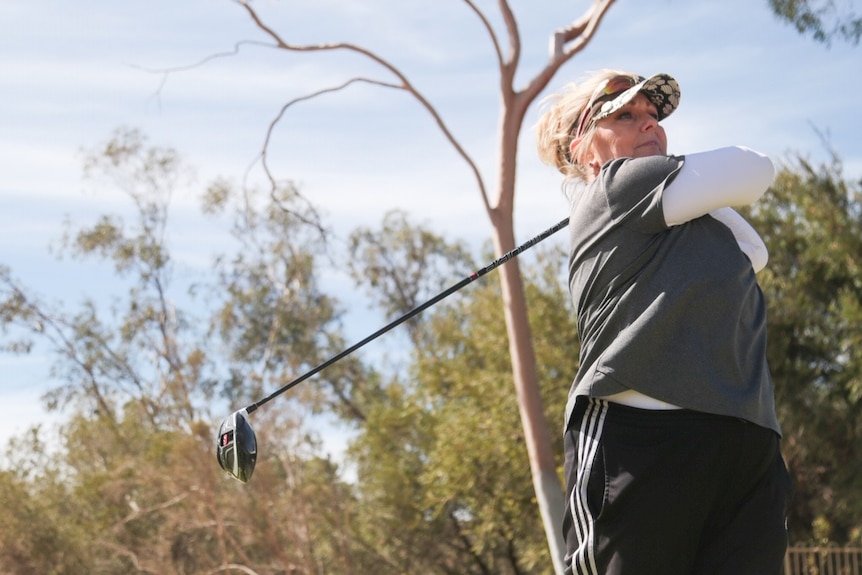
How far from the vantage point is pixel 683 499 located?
1965mm

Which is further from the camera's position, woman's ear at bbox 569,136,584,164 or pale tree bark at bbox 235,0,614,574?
pale tree bark at bbox 235,0,614,574

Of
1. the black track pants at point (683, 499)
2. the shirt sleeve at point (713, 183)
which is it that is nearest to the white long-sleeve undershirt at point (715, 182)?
the shirt sleeve at point (713, 183)

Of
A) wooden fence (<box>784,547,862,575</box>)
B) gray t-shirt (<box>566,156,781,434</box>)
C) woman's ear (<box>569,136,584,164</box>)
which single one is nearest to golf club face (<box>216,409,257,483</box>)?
gray t-shirt (<box>566,156,781,434</box>)

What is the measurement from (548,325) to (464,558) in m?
4.71

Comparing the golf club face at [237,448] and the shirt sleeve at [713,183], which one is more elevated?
the golf club face at [237,448]

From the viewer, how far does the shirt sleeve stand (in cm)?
201

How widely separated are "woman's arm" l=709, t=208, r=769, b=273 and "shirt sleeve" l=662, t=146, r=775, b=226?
10 cm

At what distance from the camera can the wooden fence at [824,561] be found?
39.4ft

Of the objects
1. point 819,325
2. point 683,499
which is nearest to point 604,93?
point 683,499

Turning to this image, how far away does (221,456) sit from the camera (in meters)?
2.66

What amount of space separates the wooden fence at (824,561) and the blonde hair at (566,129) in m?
10.4

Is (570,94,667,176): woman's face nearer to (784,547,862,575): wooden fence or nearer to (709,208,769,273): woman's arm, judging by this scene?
(709,208,769,273): woman's arm

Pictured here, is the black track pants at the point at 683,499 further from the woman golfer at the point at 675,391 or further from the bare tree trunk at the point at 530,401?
the bare tree trunk at the point at 530,401

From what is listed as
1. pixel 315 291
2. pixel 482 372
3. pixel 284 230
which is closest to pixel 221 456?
pixel 482 372
